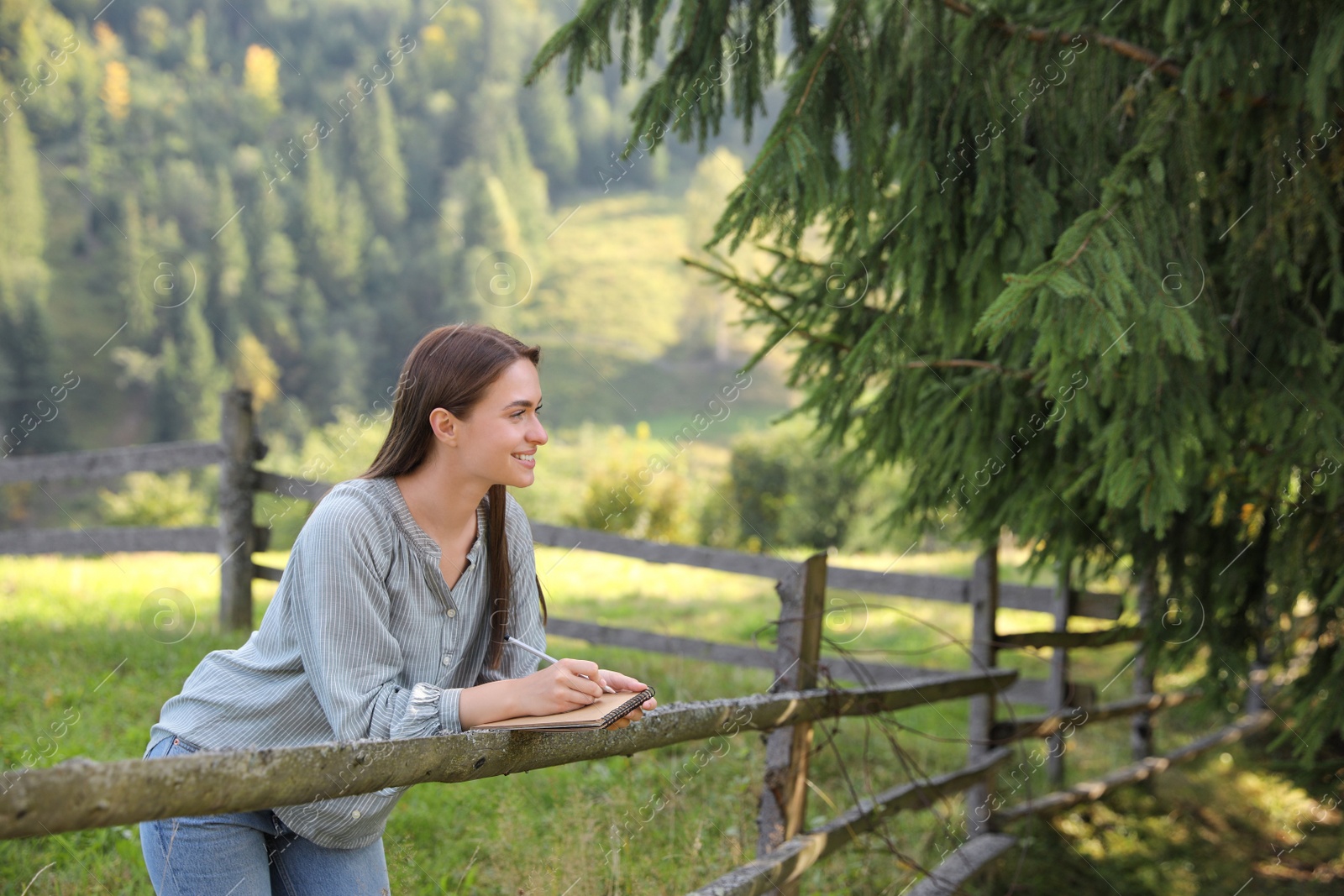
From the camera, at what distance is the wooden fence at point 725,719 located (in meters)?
1.28

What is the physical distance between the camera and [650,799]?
3463mm

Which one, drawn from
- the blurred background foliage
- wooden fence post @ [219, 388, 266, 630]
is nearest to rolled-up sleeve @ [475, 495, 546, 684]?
wooden fence post @ [219, 388, 266, 630]

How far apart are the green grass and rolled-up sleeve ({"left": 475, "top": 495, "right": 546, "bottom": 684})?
570mm

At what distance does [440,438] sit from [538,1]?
3740 inches

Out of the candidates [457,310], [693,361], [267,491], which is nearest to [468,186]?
[457,310]

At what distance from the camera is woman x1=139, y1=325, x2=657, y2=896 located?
4.93 feet

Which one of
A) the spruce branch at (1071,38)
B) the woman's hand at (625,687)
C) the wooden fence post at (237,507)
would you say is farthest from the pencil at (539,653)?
the wooden fence post at (237,507)

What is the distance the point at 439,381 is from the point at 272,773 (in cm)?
64

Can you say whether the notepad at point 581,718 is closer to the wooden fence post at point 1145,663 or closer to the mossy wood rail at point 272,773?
the mossy wood rail at point 272,773

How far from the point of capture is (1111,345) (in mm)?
2711

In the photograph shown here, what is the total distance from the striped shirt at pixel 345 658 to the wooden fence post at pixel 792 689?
149 centimetres

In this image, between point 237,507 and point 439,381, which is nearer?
point 439,381

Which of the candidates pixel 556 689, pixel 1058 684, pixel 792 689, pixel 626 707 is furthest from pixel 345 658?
pixel 1058 684

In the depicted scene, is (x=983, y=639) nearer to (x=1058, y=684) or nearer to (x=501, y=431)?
(x=1058, y=684)
